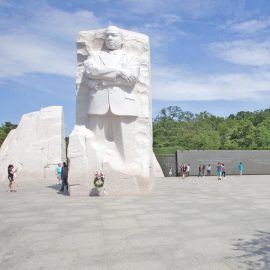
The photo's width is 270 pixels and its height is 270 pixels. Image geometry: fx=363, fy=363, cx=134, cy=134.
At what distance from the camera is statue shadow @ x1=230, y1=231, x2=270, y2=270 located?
14.0ft

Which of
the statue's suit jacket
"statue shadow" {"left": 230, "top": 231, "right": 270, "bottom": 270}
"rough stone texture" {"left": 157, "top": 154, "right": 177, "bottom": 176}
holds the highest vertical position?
the statue's suit jacket

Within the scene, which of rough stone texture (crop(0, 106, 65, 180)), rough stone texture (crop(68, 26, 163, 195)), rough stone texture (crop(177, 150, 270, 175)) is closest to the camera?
rough stone texture (crop(68, 26, 163, 195))

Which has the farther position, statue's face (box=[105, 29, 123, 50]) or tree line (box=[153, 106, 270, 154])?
tree line (box=[153, 106, 270, 154])

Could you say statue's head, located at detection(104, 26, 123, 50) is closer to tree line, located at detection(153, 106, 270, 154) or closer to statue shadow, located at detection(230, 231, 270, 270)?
statue shadow, located at detection(230, 231, 270, 270)

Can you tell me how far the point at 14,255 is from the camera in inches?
190

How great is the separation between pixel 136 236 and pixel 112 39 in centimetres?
822

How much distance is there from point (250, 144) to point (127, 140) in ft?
103

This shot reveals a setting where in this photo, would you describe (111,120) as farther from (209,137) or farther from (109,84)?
(209,137)

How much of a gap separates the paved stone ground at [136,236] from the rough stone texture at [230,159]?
58.9ft

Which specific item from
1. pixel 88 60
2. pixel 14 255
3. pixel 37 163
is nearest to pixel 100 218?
pixel 14 255

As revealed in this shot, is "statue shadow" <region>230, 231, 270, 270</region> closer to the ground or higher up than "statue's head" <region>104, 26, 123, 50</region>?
closer to the ground

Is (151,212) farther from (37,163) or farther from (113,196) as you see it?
(37,163)

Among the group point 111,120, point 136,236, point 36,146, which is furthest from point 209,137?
point 136,236

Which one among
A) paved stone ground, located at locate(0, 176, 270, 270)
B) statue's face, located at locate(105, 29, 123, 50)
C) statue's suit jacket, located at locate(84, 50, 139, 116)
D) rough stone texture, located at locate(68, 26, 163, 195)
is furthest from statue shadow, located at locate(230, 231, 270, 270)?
statue's face, located at locate(105, 29, 123, 50)
